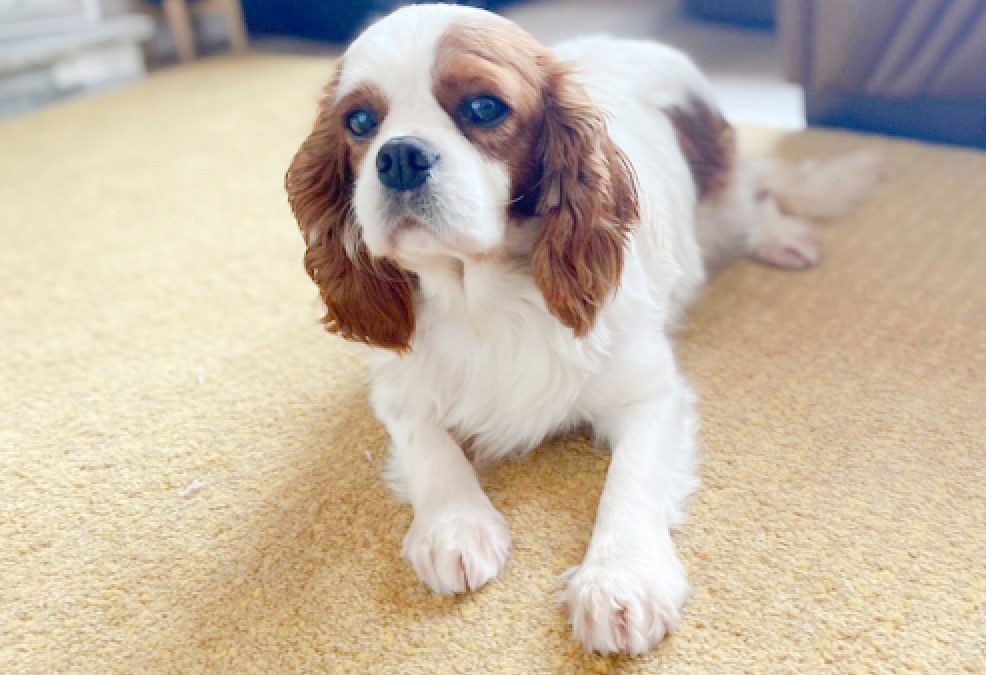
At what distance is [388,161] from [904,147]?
2267 mm

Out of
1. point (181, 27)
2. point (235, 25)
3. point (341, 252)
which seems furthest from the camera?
point (235, 25)

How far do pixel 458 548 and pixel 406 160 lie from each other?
550 mm

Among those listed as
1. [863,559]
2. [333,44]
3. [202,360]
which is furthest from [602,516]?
[333,44]

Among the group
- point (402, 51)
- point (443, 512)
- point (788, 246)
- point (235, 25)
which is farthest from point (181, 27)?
point (443, 512)

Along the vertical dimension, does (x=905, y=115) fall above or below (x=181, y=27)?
above

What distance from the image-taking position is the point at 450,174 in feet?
4.09

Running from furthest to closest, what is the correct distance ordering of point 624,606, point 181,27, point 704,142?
1. point 181,27
2. point 704,142
3. point 624,606

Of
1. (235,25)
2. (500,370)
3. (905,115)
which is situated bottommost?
(235,25)

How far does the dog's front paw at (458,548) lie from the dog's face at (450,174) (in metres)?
0.33

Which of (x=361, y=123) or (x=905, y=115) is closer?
(x=361, y=123)

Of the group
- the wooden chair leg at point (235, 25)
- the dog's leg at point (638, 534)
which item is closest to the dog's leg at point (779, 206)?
the dog's leg at point (638, 534)

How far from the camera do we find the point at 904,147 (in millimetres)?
2910

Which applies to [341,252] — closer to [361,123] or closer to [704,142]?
[361,123]

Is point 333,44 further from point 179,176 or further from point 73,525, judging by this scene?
point 73,525
